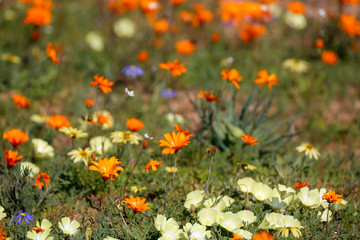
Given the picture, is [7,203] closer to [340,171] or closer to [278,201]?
[278,201]

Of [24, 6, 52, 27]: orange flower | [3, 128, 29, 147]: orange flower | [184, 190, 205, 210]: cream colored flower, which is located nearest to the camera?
[184, 190, 205, 210]: cream colored flower

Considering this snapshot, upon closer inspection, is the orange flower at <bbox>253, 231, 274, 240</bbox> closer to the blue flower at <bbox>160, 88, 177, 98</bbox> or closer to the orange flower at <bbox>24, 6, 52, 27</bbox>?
the blue flower at <bbox>160, 88, 177, 98</bbox>

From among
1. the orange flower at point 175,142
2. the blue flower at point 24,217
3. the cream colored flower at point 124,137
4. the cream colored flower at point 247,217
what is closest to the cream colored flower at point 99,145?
the cream colored flower at point 124,137

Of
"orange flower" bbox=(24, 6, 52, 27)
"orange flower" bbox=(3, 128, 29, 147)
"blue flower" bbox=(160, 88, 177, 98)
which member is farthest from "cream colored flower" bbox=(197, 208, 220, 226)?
"orange flower" bbox=(24, 6, 52, 27)

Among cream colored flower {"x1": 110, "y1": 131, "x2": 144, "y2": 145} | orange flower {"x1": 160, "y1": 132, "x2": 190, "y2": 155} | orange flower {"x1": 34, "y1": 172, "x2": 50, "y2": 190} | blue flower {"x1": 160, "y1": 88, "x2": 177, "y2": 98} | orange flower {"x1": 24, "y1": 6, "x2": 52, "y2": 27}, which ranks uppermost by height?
orange flower {"x1": 160, "y1": 132, "x2": 190, "y2": 155}

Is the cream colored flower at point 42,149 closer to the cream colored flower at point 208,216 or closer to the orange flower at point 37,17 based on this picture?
the cream colored flower at point 208,216

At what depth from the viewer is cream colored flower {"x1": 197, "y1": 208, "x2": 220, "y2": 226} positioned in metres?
2.22

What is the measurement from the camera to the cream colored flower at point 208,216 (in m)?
2.22

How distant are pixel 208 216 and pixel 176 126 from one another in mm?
529

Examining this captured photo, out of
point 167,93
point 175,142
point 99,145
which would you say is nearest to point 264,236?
point 175,142

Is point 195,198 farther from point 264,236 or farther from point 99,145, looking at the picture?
point 99,145

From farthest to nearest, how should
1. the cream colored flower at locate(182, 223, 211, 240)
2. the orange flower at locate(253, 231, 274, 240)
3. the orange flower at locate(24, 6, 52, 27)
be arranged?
1. the orange flower at locate(24, 6, 52, 27)
2. the cream colored flower at locate(182, 223, 211, 240)
3. the orange flower at locate(253, 231, 274, 240)

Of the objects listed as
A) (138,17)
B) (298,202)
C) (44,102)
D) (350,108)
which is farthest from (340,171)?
(138,17)

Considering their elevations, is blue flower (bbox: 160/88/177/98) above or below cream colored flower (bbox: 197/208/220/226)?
below
